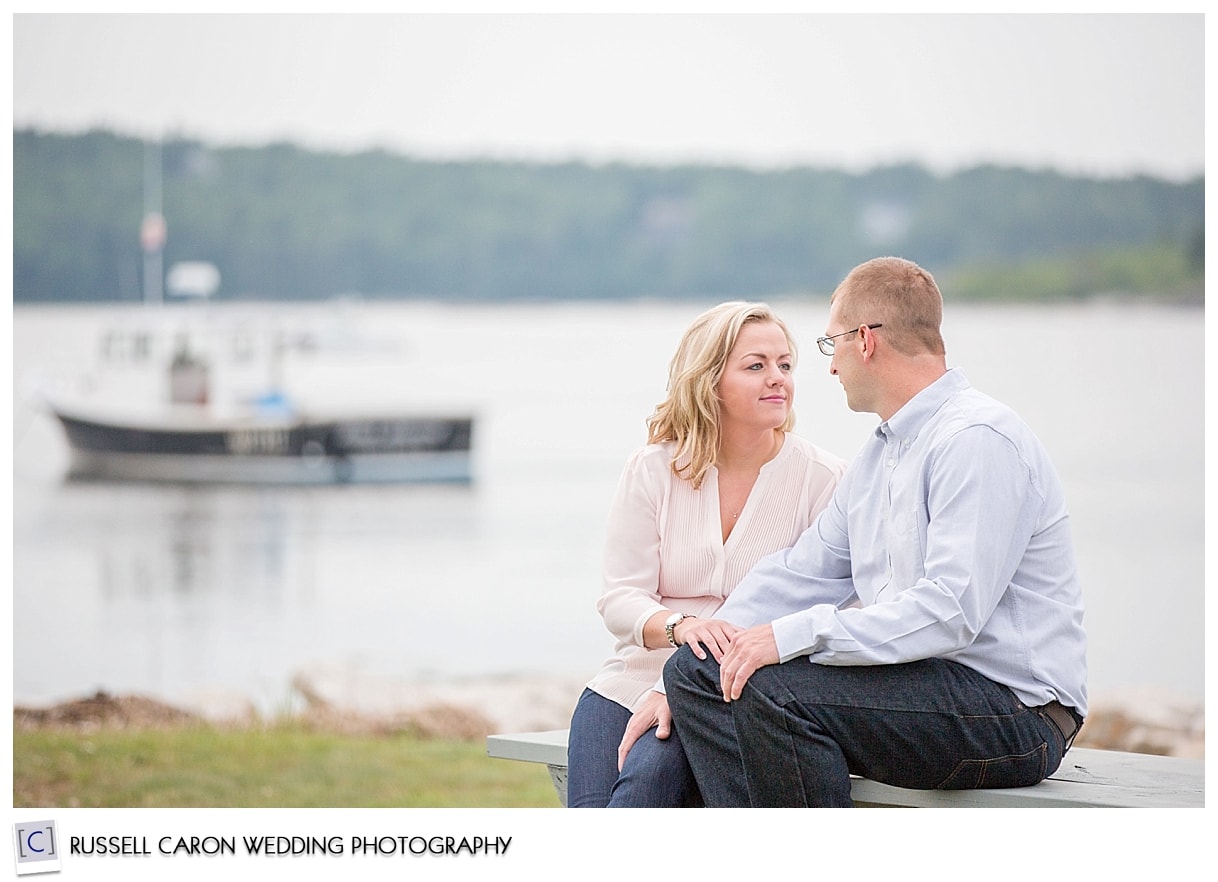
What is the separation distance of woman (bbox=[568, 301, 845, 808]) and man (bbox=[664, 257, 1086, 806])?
0.24m

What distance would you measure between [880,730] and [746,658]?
7.2 inches

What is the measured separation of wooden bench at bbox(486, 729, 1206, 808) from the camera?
1758mm

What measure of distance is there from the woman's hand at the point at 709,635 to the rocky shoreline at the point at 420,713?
2.73 m

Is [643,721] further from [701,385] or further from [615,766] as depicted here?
[701,385]

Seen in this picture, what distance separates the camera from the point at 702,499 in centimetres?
214

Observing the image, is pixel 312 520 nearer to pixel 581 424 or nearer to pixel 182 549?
pixel 182 549

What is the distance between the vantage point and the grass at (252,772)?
3900 mm

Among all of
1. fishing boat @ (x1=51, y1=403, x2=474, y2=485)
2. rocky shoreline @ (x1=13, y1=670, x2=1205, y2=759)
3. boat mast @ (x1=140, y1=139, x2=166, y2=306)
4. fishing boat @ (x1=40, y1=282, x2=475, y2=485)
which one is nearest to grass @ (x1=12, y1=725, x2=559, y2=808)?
rocky shoreline @ (x1=13, y1=670, x2=1205, y2=759)

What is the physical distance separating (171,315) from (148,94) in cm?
324

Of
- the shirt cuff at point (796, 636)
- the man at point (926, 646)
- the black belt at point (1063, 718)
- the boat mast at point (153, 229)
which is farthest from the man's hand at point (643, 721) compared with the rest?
the boat mast at point (153, 229)

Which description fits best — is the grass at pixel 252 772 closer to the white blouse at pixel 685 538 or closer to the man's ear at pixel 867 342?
the white blouse at pixel 685 538

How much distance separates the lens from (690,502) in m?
2.14

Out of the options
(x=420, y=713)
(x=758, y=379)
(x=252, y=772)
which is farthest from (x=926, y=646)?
(x=420, y=713)

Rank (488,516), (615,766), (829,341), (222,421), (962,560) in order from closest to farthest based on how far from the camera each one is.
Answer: (962,560)
(829,341)
(615,766)
(222,421)
(488,516)
